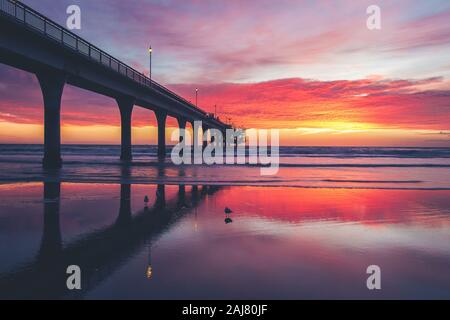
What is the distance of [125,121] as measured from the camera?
48094 millimetres

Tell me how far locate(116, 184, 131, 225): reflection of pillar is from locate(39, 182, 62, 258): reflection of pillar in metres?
1.77

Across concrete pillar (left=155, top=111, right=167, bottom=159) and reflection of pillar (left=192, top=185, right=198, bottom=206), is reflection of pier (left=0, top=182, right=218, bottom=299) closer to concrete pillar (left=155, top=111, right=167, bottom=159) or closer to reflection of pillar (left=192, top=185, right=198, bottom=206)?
reflection of pillar (left=192, top=185, right=198, bottom=206)

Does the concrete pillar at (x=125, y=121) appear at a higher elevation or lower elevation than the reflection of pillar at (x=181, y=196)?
higher

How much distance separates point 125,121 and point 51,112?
1800 cm

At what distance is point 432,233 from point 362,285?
16.0ft

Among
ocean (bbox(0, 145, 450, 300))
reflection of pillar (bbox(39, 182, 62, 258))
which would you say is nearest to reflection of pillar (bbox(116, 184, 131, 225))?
ocean (bbox(0, 145, 450, 300))

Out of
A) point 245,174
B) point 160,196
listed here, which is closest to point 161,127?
point 245,174

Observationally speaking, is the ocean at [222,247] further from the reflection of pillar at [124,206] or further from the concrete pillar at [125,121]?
the concrete pillar at [125,121]

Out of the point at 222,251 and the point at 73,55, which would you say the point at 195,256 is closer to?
the point at 222,251

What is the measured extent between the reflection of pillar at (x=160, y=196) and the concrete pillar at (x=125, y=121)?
1182 inches

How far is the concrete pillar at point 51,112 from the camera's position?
2986 cm

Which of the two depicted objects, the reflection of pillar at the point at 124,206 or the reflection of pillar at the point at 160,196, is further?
the reflection of pillar at the point at 160,196

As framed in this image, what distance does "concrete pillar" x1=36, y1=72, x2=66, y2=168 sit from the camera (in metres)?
29.9

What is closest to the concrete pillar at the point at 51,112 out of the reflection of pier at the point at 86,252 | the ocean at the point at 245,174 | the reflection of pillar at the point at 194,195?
the ocean at the point at 245,174
